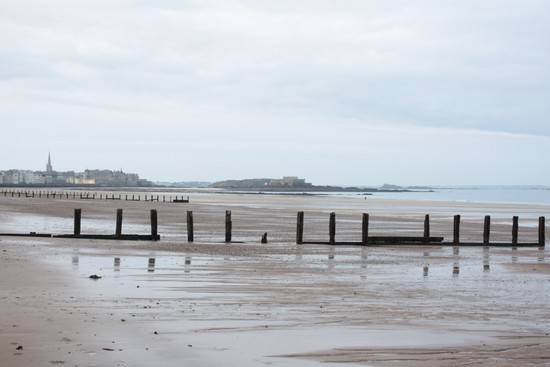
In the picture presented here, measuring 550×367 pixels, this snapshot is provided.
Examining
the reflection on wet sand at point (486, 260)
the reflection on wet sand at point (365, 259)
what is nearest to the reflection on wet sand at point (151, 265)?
the reflection on wet sand at point (365, 259)

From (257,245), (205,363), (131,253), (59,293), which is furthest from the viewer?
(257,245)

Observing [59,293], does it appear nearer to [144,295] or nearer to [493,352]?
[144,295]

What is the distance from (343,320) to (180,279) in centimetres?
538

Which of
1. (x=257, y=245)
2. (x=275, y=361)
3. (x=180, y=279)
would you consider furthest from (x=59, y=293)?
(x=257, y=245)

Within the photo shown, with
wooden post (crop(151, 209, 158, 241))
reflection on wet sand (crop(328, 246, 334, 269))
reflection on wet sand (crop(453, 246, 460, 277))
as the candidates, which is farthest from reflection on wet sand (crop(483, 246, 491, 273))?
wooden post (crop(151, 209, 158, 241))

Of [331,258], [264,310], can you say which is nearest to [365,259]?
[331,258]

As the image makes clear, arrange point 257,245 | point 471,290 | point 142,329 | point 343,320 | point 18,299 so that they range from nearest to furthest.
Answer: point 142,329 < point 343,320 < point 18,299 < point 471,290 < point 257,245

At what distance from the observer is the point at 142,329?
962cm

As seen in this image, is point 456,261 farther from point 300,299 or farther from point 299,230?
point 300,299

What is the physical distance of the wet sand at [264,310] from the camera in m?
8.42

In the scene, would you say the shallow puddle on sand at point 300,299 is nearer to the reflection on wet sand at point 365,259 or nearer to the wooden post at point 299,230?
the reflection on wet sand at point 365,259

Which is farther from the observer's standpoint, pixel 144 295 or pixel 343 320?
pixel 144 295

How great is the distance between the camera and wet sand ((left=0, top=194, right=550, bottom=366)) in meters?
8.42

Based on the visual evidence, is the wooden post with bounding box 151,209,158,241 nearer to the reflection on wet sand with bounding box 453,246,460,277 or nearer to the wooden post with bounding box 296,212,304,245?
the wooden post with bounding box 296,212,304,245
